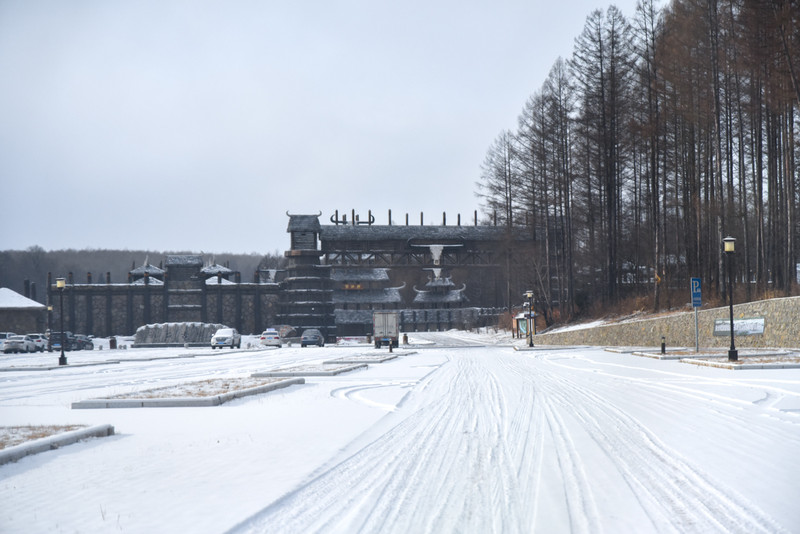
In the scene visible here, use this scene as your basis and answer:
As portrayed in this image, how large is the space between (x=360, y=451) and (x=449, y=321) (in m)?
89.6

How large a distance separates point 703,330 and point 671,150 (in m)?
18.4

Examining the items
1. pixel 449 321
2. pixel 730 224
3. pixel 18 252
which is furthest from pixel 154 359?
pixel 18 252

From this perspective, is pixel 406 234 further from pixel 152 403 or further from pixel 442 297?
pixel 152 403

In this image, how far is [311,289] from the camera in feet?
266

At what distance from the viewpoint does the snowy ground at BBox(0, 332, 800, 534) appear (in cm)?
599

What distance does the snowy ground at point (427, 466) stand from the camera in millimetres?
5988

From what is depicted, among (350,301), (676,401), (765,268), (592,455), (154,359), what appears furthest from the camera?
(350,301)

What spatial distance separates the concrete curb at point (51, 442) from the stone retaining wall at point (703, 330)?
76.0ft

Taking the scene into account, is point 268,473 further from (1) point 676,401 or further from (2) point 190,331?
(2) point 190,331

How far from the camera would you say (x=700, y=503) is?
6.37 metres

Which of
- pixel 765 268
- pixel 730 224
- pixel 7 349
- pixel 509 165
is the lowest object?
pixel 7 349

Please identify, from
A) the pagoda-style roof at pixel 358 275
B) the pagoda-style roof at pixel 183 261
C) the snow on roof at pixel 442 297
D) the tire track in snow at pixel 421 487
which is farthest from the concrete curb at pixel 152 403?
the snow on roof at pixel 442 297

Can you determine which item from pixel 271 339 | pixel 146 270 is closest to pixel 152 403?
pixel 271 339

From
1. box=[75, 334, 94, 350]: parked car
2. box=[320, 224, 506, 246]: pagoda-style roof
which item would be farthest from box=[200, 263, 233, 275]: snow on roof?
box=[75, 334, 94, 350]: parked car
